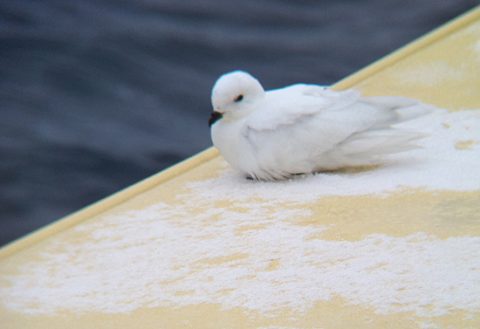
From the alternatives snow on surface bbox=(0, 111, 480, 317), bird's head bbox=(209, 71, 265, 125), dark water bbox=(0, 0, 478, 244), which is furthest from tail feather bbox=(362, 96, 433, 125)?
dark water bbox=(0, 0, 478, 244)

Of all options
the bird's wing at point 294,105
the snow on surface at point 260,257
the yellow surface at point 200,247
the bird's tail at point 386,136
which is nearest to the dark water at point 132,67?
the yellow surface at point 200,247

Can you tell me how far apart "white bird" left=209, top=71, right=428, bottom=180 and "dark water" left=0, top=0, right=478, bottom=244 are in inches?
86.8

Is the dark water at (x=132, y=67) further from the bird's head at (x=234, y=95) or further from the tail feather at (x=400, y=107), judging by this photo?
the tail feather at (x=400, y=107)

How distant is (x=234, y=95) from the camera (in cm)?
265

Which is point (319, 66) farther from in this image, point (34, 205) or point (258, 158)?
point (258, 158)

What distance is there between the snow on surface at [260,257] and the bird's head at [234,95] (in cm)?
22

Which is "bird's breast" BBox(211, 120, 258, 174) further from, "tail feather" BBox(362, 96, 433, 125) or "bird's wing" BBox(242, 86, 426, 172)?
"tail feather" BBox(362, 96, 433, 125)

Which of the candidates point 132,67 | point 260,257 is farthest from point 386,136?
point 132,67

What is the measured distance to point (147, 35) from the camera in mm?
6055

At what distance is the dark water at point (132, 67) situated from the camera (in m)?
4.98

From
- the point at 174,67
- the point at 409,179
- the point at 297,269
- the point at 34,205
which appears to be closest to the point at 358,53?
the point at 174,67

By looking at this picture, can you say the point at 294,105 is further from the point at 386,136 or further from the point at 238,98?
the point at 386,136

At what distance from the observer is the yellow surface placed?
2008 millimetres

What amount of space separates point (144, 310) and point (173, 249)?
32cm
